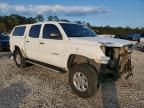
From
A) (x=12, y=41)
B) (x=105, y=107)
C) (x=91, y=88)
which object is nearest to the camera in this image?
(x=105, y=107)

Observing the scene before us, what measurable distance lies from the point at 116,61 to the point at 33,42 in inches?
149

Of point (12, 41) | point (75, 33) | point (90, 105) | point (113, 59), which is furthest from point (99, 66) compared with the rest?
point (12, 41)

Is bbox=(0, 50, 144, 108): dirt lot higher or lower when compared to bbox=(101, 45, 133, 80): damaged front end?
lower

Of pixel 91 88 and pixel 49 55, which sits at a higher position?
pixel 49 55

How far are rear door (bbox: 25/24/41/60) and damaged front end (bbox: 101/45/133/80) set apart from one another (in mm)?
3287

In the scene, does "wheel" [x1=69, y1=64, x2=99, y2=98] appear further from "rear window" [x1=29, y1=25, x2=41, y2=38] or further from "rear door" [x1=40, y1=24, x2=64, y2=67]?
"rear window" [x1=29, y1=25, x2=41, y2=38]

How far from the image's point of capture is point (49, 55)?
30.0 ft

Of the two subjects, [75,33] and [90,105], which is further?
[75,33]

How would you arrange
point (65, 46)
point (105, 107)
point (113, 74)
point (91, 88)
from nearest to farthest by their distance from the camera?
point (105, 107) → point (91, 88) → point (113, 74) → point (65, 46)

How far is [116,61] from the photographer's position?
7.57 m

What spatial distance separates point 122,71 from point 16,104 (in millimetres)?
3095

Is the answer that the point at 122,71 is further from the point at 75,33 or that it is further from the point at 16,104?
the point at 16,104

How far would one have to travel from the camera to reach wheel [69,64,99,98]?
7.09 meters

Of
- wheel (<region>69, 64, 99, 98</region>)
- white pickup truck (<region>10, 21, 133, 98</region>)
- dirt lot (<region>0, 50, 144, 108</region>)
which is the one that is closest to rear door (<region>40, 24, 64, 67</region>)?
white pickup truck (<region>10, 21, 133, 98</region>)
